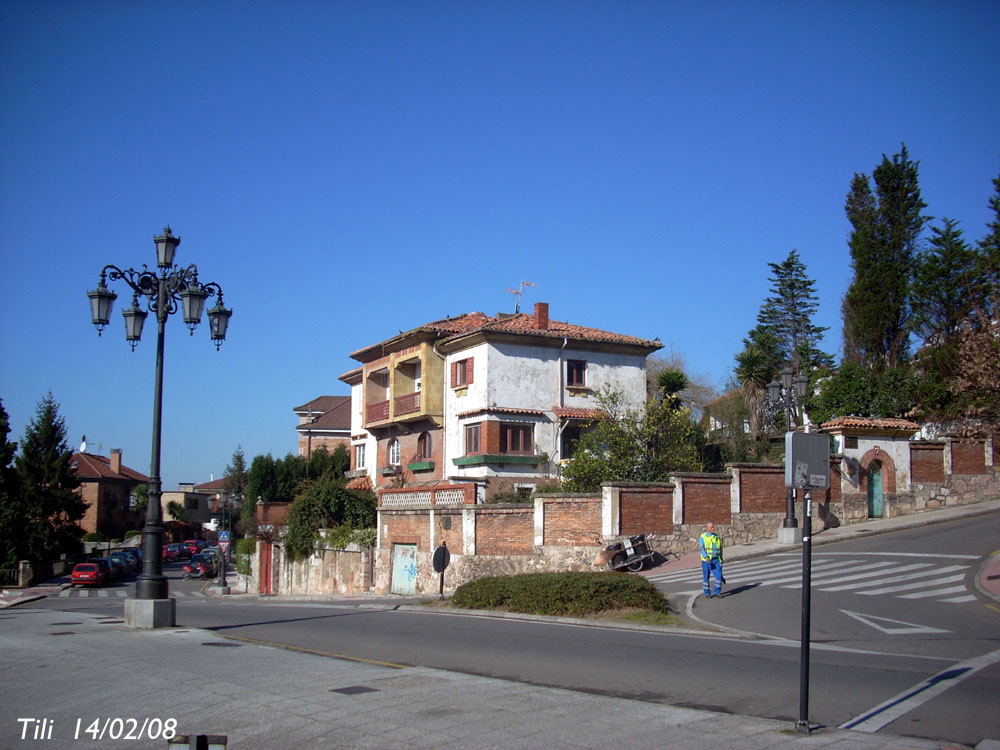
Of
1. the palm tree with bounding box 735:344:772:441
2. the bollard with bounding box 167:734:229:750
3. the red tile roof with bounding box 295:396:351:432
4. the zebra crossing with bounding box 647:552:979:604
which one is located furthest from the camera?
the red tile roof with bounding box 295:396:351:432

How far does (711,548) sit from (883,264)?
3665 cm

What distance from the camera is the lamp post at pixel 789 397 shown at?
997 inches

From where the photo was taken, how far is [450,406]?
41406 mm

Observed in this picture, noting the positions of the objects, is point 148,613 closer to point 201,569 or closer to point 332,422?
point 201,569

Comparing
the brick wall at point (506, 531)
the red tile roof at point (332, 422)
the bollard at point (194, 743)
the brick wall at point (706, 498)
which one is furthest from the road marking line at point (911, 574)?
the red tile roof at point (332, 422)

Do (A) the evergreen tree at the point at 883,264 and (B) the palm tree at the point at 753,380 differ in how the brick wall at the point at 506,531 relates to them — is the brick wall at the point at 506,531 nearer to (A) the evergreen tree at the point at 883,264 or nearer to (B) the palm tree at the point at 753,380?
(B) the palm tree at the point at 753,380

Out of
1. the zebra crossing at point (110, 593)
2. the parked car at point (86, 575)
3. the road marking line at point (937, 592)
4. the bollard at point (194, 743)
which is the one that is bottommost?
the zebra crossing at point (110, 593)

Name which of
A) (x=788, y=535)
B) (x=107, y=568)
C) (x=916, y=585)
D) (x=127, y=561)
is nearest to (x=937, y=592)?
(x=916, y=585)

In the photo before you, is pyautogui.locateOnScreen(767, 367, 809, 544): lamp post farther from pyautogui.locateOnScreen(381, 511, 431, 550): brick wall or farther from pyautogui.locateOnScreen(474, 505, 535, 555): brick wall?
pyautogui.locateOnScreen(381, 511, 431, 550): brick wall

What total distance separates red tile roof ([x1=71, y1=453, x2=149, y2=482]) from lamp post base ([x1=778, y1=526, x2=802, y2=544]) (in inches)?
2459

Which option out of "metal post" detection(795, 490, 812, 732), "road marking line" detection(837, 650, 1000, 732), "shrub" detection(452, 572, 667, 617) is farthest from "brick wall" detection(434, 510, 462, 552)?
"metal post" detection(795, 490, 812, 732)

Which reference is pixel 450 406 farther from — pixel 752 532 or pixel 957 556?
pixel 957 556

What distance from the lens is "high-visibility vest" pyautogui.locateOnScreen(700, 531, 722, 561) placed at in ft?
63.2

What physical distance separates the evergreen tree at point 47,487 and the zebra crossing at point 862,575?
1677 inches
